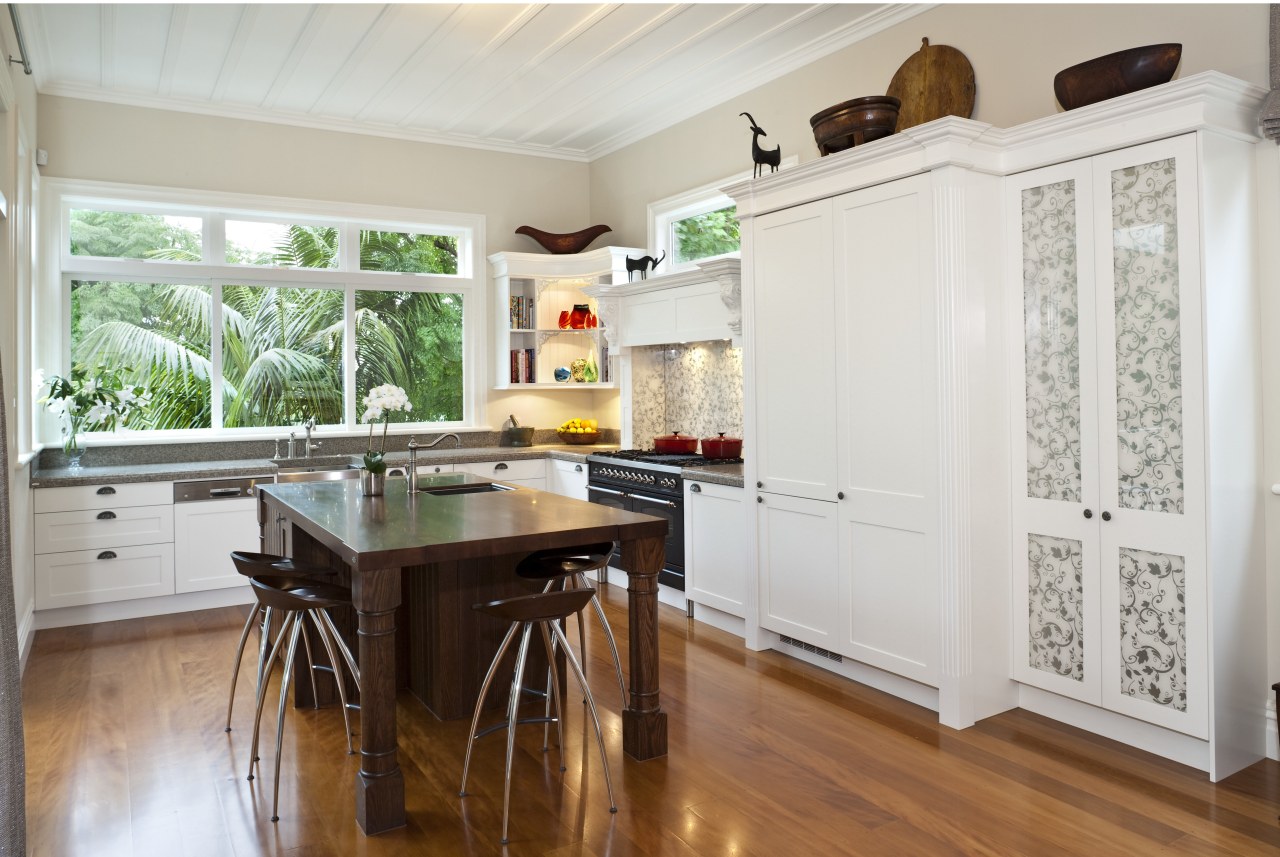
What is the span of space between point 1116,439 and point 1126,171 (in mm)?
945

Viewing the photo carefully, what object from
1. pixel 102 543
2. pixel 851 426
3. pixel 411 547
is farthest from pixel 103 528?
pixel 851 426

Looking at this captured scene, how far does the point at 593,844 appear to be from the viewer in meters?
2.52

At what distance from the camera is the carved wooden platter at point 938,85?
12.9 ft

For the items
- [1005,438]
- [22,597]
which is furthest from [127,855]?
[1005,438]

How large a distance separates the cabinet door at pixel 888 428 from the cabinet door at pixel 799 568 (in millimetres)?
90

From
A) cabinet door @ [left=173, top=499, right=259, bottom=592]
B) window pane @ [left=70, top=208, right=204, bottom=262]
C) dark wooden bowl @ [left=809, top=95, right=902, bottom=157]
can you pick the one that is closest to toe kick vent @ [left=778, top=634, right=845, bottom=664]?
dark wooden bowl @ [left=809, top=95, right=902, bottom=157]

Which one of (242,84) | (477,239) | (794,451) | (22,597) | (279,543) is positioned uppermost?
(242,84)

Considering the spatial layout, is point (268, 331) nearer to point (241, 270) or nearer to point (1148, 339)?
point (241, 270)

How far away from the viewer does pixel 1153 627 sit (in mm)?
3018

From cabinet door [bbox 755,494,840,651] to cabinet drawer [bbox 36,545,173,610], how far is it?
353 centimetres

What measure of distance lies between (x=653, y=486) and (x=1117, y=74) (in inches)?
125

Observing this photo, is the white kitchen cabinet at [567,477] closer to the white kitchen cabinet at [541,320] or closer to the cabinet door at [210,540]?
the white kitchen cabinet at [541,320]

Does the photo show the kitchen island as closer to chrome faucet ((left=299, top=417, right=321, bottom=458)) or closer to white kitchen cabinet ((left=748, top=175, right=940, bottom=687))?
white kitchen cabinet ((left=748, top=175, right=940, bottom=687))

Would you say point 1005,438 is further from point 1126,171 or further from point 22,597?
point 22,597
